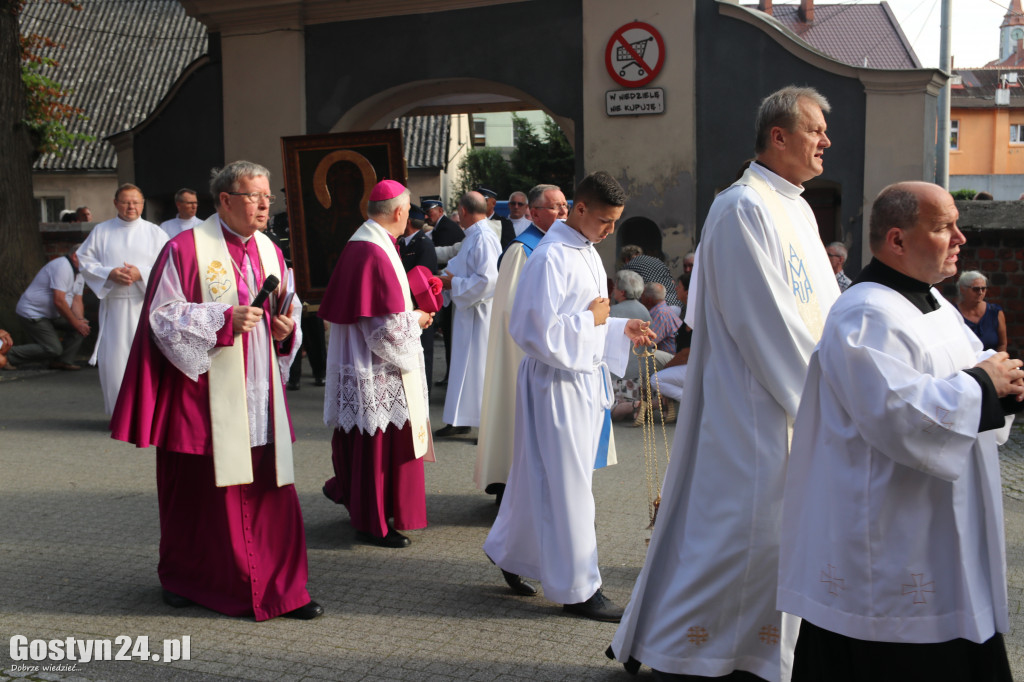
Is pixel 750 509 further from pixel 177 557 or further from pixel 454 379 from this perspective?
pixel 454 379

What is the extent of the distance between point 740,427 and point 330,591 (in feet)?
8.02

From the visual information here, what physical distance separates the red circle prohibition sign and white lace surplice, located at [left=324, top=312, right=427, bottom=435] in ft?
24.5

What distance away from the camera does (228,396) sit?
180 inches

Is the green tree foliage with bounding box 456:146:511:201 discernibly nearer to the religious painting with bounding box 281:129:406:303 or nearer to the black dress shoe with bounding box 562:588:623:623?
the religious painting with bounding box 281:129:406:303

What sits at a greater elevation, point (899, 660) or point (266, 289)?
point (266, 289)

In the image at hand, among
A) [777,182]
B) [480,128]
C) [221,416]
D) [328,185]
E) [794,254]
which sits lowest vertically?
[221,416]

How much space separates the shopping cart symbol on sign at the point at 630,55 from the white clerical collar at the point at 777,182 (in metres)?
8.83

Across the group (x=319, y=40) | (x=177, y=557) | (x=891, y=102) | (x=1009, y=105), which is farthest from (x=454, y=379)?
(x=1009, y=105)

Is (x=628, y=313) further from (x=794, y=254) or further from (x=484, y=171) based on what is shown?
(x=484, y=171)

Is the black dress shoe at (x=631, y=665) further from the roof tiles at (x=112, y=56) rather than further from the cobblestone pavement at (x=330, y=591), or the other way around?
the roof tiles at (x=112, y=56)

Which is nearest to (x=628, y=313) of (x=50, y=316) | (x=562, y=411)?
(x=562, y=411)

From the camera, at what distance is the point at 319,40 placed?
13.7 m

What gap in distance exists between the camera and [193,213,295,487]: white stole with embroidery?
4.49 m

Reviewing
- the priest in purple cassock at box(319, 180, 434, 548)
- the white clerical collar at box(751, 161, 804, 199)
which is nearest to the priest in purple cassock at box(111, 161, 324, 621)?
the priest in purple cassock at box(319, 180, 434, 548)
